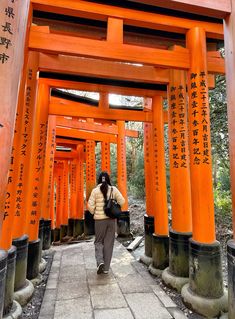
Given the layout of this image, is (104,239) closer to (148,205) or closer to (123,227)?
(148,205)

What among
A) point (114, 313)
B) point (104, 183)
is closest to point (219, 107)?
point (104, 183)

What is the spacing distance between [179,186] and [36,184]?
9.18 ft

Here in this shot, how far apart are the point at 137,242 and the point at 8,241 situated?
5.11 m

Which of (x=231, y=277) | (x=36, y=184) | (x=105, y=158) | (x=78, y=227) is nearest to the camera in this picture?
(x=231, y=277)

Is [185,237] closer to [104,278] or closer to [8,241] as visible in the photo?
[104,278]

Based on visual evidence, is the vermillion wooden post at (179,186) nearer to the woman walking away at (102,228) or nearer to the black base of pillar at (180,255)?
the black base of pillar at (180,255)

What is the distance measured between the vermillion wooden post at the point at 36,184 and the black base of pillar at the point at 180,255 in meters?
2.47

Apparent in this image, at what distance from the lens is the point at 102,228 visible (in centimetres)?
465

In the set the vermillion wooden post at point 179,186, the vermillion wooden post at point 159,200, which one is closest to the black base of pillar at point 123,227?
the vermillion wooden post at point 159,200

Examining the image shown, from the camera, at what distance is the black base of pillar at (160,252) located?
5.03 metres

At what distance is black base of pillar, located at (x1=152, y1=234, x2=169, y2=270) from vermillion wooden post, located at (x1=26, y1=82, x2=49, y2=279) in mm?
2293

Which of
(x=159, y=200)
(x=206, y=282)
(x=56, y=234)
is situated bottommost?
(x=56, y=234)

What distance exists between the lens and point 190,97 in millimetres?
4145

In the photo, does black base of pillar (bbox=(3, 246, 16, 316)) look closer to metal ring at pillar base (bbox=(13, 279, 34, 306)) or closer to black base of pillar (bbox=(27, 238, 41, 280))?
metal ring at pillar base (bbox=(13, 279, 34, 306))
